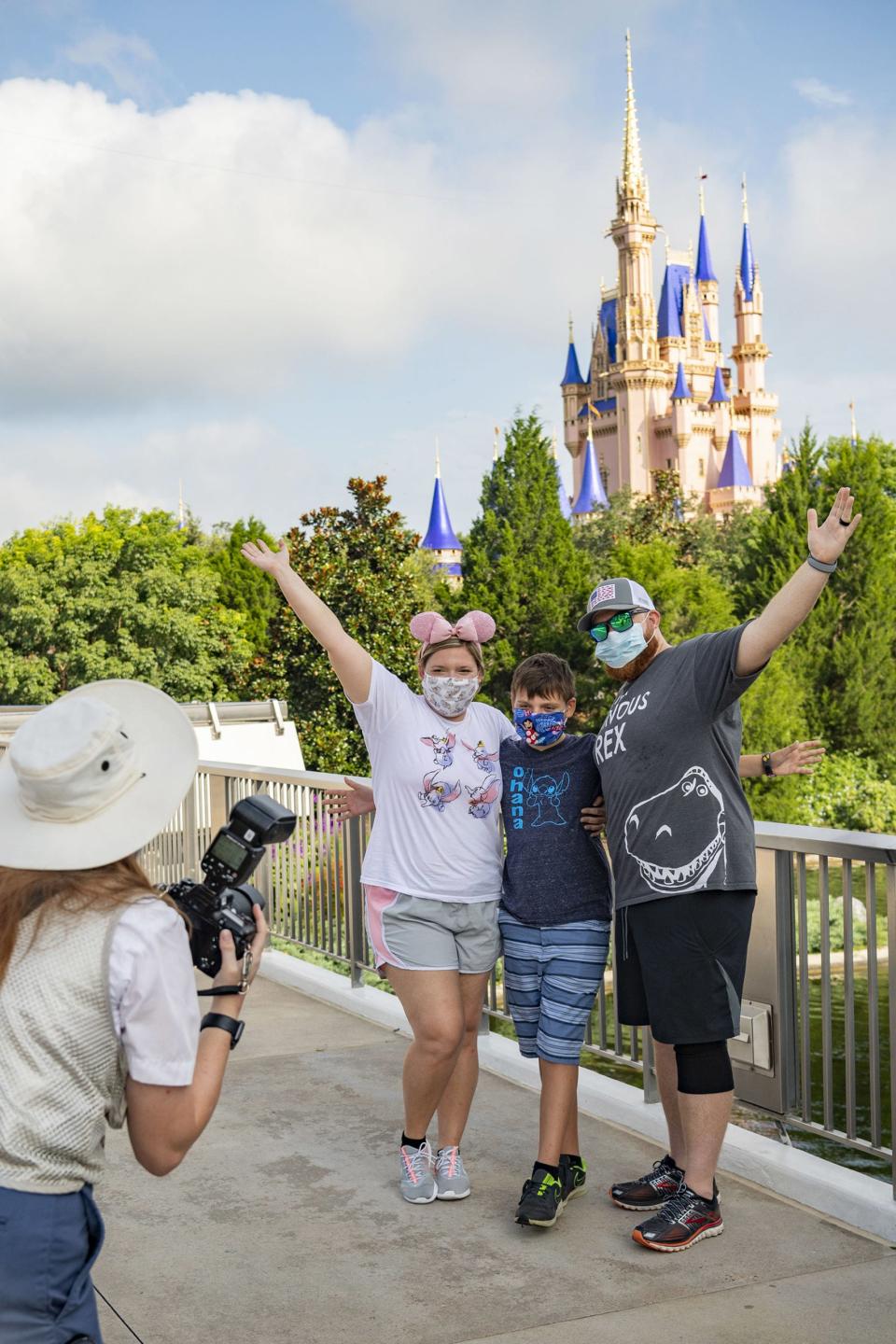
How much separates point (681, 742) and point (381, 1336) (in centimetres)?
163

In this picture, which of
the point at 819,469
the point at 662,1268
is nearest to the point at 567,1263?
the point at 662,1268

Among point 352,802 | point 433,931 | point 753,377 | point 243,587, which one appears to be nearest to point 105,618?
point 243,587

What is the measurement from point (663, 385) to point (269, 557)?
102314 millimetres

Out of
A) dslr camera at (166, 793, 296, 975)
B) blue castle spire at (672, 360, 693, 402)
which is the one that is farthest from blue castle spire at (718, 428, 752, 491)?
dslr camera at (166, 793, 296, 975)

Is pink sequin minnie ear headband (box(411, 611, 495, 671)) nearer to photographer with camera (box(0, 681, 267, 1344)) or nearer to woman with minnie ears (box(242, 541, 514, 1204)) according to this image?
woman with minnie ears (box(242, 541, 514, 1204))

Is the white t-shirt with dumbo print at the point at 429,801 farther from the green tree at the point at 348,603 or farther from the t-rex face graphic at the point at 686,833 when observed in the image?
the green tree at the point at 348,603

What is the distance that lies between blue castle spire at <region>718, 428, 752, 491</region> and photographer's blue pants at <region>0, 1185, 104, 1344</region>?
95.7 m

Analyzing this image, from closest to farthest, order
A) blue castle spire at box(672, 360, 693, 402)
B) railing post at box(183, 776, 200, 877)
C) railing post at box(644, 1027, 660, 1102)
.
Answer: railing post at box(644, 1027, 660, 1102), railing post at box(183, 776, 200, 877), blue castle spire at box(672, 360, 693, 402)

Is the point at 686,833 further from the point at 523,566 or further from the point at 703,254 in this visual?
the point at 703,254

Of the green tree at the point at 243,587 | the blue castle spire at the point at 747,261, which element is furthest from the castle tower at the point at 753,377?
the green tree at the point at 243,587

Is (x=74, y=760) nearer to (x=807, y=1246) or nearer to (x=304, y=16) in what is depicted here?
(x=807, y=1246)

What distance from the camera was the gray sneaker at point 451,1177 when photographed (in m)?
4.12

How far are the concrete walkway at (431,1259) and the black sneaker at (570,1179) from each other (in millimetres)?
42

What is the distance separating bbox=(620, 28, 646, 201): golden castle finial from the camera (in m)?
103
